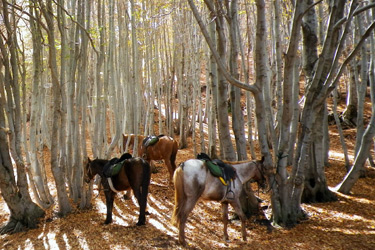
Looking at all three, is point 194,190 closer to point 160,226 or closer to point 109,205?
point 160,226

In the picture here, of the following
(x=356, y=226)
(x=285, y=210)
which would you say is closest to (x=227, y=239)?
(x=285, y=210)

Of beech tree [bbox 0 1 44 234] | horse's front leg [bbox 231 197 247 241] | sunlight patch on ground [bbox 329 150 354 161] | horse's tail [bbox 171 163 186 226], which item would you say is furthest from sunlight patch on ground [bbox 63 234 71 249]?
sunlight patch on ground [bbox 329 150 354 161]

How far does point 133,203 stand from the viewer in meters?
7.49

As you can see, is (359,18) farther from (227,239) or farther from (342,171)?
(227,239)

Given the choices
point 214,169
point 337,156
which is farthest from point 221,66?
point 337,156

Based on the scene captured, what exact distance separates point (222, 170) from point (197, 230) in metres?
1.31

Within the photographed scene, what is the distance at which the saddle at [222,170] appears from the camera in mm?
4969

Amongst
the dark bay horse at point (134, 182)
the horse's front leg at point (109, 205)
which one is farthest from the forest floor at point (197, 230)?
the dark bay horse at point (134, 182)

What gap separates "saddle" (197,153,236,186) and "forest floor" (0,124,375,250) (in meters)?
0.96

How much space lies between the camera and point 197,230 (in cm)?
569

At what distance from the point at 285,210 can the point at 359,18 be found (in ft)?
17.6

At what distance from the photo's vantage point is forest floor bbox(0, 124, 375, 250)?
4.92m

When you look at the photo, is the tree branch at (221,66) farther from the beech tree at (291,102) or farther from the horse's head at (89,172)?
the horse's head at (89,172)

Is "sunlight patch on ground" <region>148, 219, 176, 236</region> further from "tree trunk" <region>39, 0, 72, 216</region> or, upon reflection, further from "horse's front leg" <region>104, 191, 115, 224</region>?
"tree trunk" <region>39, 0, 72, 216</region>
